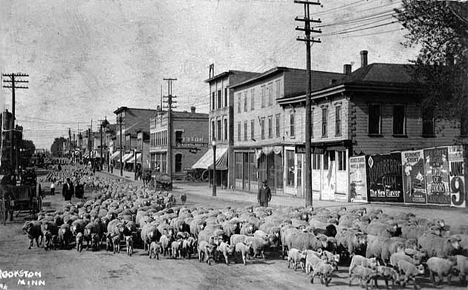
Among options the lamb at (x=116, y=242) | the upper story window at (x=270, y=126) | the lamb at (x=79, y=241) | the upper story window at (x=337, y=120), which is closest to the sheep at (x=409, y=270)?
the lamb at (x=116, y=242)

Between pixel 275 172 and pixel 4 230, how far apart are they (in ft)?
71.7

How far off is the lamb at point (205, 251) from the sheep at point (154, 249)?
1277mm

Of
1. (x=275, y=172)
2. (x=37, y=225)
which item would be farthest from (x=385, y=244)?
(x=275, y=172)

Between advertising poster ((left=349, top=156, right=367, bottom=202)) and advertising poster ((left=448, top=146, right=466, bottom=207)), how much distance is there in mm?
5771

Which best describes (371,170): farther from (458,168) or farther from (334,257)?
(334,257)

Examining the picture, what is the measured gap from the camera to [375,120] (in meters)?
29.2

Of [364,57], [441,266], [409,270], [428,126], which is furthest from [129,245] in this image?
[364,57]

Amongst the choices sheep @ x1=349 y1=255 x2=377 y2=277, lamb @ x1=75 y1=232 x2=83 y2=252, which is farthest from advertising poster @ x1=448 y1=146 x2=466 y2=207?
lamb @ x1=75 y1=232 x2=83 y2=252

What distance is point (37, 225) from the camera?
16.1m

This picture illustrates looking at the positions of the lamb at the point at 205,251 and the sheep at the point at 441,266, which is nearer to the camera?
the sheep at the point at 441,266

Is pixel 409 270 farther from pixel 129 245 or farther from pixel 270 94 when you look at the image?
pixel 270 94

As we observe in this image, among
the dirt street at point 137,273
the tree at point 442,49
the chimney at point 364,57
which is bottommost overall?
the dirt street at point 137,273

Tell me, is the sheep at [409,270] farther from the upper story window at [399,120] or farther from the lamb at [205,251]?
the upper story window at [399,120]

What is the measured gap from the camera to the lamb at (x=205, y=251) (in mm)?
13625
